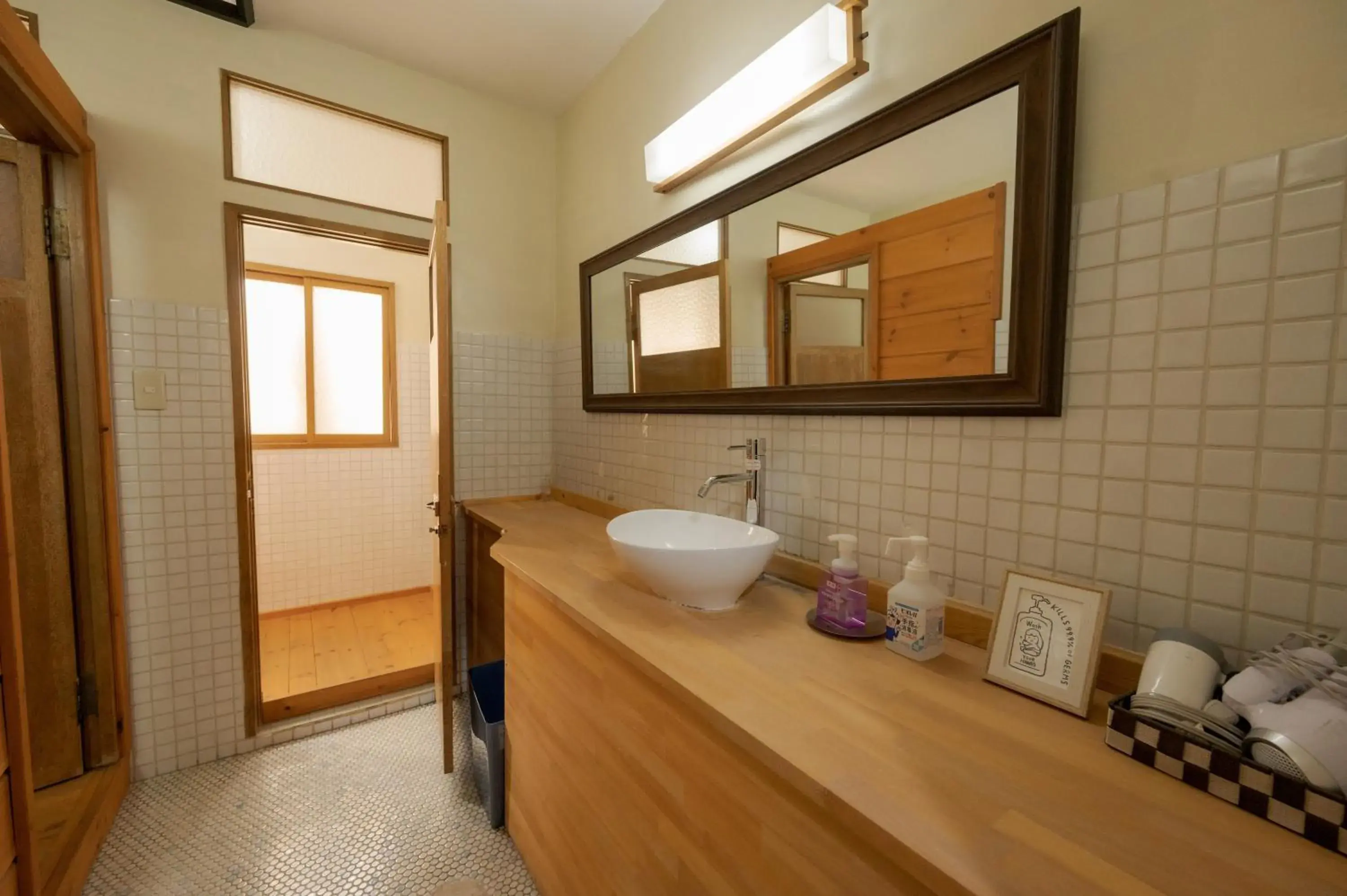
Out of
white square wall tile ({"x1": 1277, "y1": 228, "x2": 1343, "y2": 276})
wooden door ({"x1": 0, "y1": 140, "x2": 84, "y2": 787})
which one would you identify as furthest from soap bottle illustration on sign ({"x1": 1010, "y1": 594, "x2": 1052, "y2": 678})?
wooden door ({"x1": 0, "y1": 140, "x2": 84, "y2": 787})

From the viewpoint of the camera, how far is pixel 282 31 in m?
1.80

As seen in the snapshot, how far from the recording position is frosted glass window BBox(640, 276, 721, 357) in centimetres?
151

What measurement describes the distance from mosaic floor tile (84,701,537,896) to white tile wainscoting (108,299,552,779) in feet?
0.53

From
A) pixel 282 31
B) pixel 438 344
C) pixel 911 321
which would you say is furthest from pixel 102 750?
A: pixel 911 321

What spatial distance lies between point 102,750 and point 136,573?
0.52m

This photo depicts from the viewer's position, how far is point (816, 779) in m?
0.57

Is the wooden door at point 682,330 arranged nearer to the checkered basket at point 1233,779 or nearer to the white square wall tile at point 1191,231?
the white square wall tile at point 1191,231

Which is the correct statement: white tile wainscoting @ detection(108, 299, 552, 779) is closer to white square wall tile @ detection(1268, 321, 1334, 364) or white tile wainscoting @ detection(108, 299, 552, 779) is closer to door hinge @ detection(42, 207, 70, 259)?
door hinge @ detection(42, 207, 70, 259)

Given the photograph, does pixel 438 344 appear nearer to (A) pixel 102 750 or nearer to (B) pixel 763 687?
(B) pixel 763 687

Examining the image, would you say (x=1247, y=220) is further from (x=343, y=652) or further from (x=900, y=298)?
(x=343, y=652)

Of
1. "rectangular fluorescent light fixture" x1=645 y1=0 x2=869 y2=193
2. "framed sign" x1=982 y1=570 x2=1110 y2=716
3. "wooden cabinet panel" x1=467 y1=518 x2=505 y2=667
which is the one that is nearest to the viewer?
"framed sign" x1=982 y1=570 x2=1110 y2=716

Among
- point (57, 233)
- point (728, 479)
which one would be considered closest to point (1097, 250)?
point (728, 479)

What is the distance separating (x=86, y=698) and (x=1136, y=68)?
285cm

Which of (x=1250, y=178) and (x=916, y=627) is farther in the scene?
(x=916, y=627)
